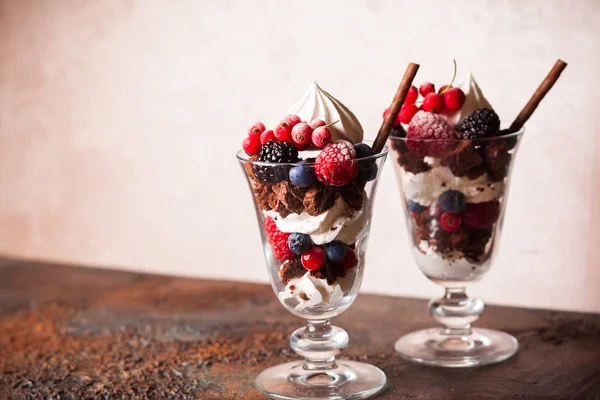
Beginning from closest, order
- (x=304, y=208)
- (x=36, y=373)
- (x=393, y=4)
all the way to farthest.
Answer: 1. (x=304, y=208)
2. (x=36, y=373)
3. (x=393, y=4)

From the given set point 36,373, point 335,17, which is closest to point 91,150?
point 335,17

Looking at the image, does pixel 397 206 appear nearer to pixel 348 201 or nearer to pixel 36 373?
pixel 348 201

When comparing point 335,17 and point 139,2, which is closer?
point 335,17

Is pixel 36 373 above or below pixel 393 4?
below

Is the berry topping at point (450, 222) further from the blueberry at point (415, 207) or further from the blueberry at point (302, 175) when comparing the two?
the blueberry at point (302, 175)

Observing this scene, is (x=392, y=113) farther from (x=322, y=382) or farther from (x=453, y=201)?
(x=322, y=382)

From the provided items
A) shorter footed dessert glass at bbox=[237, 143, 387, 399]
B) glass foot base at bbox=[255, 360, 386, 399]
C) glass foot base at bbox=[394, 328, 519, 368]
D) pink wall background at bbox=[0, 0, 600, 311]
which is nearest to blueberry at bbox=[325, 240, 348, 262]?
shorter footed dessert glass at bbox=[237, 143, 387, 399]

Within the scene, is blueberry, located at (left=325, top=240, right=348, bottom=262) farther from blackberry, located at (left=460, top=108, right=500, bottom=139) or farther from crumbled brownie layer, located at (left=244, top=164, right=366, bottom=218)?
blackberry, located at (left=460, top=108, right=500, bottom=139)

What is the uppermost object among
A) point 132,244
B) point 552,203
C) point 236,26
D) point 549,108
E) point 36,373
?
point 236,26
